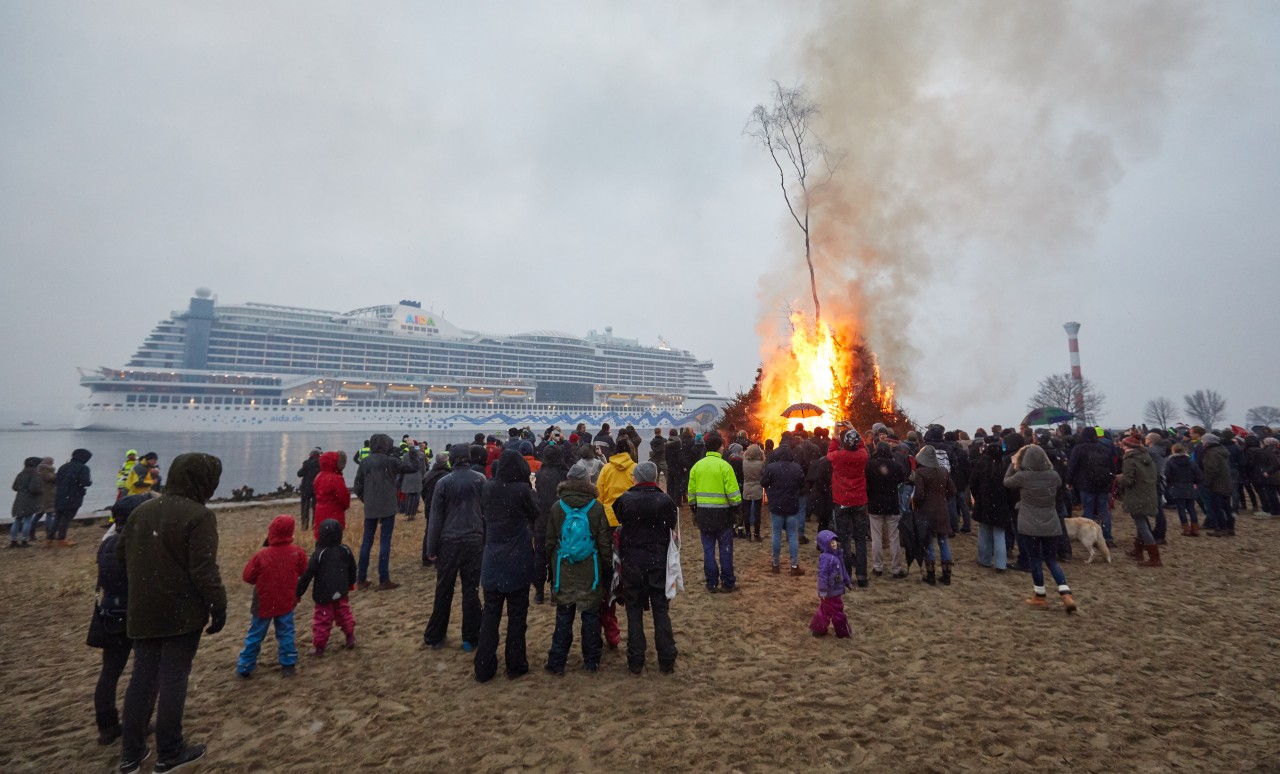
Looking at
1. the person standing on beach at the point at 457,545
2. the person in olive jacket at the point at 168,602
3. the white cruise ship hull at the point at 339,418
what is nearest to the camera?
the person in olive jacket at the point at 168,602

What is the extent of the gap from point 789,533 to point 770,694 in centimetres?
349

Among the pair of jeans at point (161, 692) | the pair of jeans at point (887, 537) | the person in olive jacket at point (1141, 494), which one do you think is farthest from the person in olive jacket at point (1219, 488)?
the pair of jeans at point (161, 692)

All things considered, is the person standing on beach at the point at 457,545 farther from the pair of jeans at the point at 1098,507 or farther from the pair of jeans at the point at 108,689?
the pair of jeans at the point at 1098,507

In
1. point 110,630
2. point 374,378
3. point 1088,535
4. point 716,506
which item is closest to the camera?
point 110,630

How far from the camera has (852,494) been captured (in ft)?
21.4

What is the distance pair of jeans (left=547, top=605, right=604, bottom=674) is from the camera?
4.31 metres

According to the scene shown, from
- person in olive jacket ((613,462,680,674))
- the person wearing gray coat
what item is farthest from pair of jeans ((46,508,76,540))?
the person wearing gray coat

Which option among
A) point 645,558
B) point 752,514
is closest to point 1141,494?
point 752,514

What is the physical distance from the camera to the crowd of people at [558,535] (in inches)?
124

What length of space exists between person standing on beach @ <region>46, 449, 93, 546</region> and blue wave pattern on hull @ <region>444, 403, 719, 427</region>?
60.6m

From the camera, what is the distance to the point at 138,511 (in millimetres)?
3049

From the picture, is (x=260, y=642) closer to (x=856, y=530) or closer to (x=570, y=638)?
(x=570, y=638)

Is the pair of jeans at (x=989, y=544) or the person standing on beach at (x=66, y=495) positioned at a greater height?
the person standing on beach at (x=66, y=495)

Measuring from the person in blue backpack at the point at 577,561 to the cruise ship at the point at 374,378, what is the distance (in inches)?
2626
